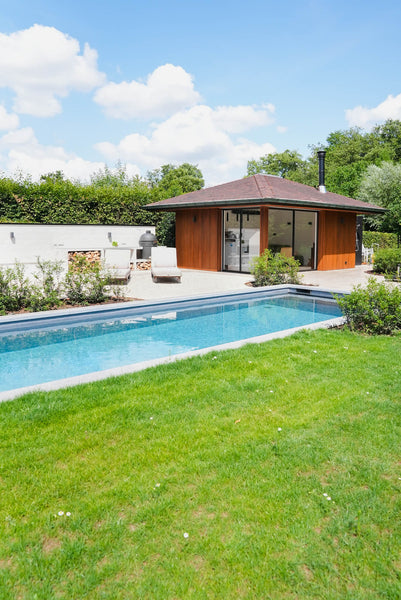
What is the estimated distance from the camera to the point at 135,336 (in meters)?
7.74

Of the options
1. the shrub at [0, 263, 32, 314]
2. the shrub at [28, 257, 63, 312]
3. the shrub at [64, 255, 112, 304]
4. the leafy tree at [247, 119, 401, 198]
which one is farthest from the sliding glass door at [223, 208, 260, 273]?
the leafy tree at [247, 119, 401, 198]

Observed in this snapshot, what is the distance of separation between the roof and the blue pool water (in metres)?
4.07

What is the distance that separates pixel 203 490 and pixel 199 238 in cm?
1484

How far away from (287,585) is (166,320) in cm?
732

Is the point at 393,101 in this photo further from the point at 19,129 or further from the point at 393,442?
the point at 393,442

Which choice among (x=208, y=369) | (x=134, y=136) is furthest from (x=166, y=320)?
(x=134, y=136)

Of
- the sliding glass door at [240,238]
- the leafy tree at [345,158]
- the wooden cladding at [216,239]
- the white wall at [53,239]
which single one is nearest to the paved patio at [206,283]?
the sliding glass door at [240,238]

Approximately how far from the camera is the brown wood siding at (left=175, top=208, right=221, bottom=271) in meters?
16.4

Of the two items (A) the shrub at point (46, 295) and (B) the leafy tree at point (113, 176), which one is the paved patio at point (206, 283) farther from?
(B) the leafy tree at point (113, 176)

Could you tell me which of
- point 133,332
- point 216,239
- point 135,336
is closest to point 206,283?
point 216,239

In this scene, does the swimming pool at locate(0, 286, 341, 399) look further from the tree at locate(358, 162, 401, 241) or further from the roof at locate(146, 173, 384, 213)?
the tree at locate(358, 162, 401, 241)

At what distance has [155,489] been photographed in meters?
2.62

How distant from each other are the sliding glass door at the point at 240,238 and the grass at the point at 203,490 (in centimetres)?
1151

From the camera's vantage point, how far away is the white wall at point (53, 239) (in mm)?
15234
